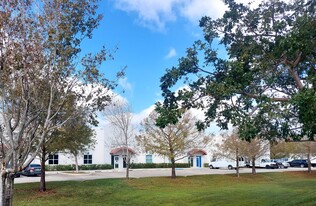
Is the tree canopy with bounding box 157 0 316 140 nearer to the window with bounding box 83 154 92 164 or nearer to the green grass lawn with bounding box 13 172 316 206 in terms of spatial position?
the green grass lawn with bounding box 13 172 316 206

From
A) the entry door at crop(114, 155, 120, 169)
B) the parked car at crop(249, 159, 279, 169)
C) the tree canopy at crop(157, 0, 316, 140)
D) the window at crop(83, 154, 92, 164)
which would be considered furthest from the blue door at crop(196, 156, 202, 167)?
the tree canopy at crop(157, 0, 316, 140)

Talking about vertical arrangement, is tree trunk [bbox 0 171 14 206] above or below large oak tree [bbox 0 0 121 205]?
below

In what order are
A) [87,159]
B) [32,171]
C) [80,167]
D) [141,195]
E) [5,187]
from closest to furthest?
[5,187] → [141,195] → [32,171] → [80,167] → [87,159]

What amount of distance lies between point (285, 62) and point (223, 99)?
2.45m

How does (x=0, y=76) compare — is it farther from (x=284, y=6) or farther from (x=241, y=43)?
(x=284, y=6)

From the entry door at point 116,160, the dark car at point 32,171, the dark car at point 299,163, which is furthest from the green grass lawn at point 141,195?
the dark car at point 299,163

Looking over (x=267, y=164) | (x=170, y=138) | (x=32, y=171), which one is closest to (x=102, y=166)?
(x=32, y=171)

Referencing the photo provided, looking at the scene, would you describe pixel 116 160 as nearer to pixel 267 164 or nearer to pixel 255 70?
pixel 267 164

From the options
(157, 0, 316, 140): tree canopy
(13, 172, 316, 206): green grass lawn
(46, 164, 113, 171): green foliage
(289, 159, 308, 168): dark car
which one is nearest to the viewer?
(157, 0, 316, 140): tree canopy

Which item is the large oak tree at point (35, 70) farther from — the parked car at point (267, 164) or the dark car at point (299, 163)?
the dark car at point (299, 163)

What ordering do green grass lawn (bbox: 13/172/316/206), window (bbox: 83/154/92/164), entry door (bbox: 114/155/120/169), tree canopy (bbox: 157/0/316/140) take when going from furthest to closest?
1. entry door (bbox: 114/155/120/169)
2. window (bbox: 83/154/92/164)
3. green grass lawn (bbox: 13/172/316/206)
4. tree canopy (bbox: 157/0/316/140)

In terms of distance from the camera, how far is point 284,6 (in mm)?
12766

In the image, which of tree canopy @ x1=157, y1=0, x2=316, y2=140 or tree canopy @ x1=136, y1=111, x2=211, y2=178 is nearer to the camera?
tree canopy @ x1=157, y1=0, x2=316, y2=140

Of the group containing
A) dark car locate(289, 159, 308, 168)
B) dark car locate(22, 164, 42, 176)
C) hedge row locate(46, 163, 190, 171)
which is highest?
dark car locate(22, 164, 42, 176)
